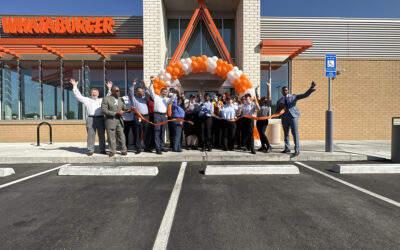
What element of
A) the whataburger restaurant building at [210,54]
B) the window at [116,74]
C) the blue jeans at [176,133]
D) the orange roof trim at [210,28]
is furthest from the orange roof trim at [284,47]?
the window at [116,74]

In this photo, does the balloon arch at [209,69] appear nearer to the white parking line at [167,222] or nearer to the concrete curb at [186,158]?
the concrete curb at [186,158]

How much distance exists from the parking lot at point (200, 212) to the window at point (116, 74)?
7373mm

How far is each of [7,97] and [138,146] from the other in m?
9.62

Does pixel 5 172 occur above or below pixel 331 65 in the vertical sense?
below

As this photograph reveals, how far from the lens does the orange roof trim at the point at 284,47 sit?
8.60 meters

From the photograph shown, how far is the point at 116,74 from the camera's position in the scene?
34.9 ft

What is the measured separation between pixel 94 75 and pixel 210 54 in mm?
6495

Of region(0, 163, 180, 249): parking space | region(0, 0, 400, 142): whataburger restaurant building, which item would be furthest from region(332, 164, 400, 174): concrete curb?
region(0, 0, 400, 142): whataburger restaurant building

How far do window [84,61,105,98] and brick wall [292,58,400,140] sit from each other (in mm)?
10320

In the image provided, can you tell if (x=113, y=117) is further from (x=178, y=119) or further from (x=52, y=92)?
(x=52, y=92)

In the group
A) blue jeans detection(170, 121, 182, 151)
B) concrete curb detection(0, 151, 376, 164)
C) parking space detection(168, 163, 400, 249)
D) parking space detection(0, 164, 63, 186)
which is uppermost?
blue jeans detection(170, 121, 182, 151)

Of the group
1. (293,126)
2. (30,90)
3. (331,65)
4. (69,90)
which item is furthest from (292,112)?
(30,90)

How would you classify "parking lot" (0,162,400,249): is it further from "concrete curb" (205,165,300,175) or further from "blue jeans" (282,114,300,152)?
"blue jeans" (282,114,300,152)

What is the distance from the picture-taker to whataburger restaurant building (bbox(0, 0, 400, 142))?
9.44 m
